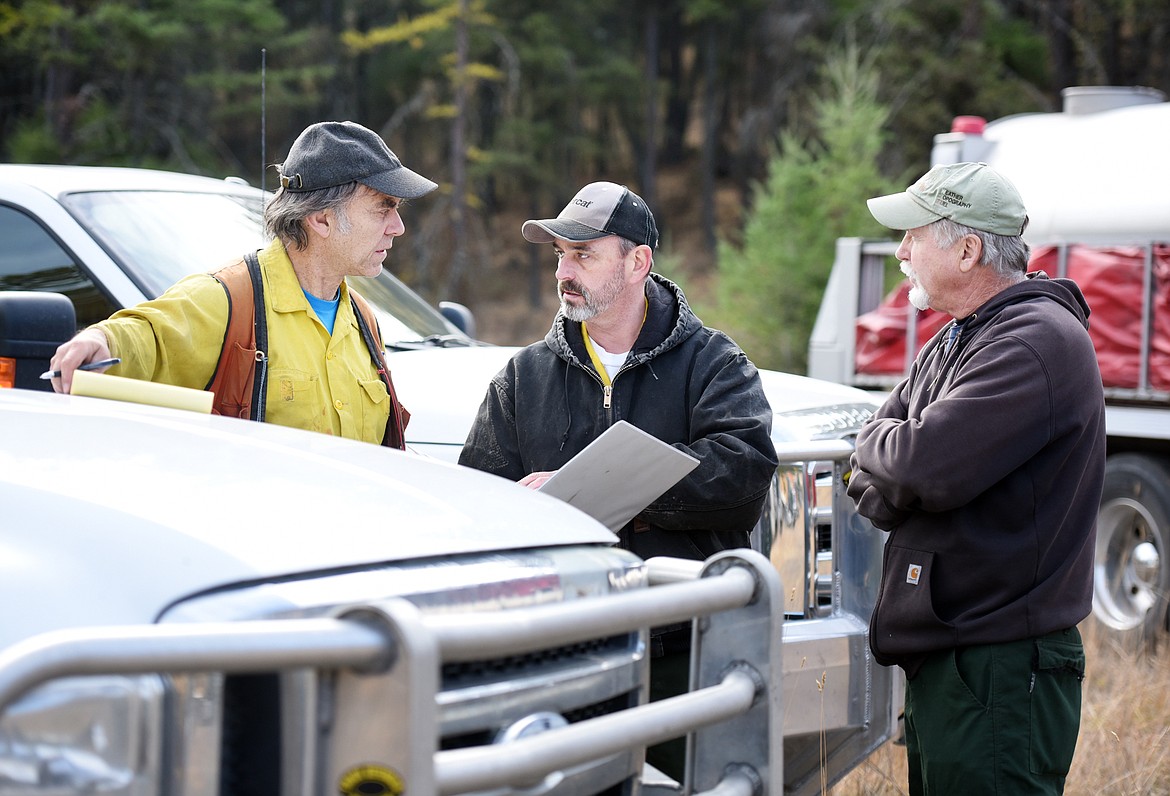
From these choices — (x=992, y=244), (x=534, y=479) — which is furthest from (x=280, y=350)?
(x=992, y=244)

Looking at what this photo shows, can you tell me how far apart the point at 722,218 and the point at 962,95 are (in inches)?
605

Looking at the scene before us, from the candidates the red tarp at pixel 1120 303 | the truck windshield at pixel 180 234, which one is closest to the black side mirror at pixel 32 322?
the truck windshield at pixel 180 234

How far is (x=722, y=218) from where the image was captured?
134 ft

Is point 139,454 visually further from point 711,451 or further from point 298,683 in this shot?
point 711,451

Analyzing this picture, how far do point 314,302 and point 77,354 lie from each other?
2.52 feet

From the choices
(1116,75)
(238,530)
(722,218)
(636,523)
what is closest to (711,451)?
(636,523)

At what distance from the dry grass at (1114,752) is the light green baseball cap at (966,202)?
182 cm

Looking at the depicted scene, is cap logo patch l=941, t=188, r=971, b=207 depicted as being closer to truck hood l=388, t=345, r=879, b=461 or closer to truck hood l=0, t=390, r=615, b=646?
truck hood l=388, t=345, r=879, b=461

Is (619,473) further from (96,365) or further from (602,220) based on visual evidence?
(96,365)

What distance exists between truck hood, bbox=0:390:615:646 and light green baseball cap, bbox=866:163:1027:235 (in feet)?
→ 4.47

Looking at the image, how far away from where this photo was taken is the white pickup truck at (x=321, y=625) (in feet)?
5.46

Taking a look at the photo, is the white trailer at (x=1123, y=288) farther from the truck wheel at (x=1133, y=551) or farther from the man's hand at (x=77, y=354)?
the man's hand at (x=77, y=354)

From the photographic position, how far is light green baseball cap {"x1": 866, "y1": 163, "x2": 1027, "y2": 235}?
3.33 meters

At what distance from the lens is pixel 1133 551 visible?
306 inches
